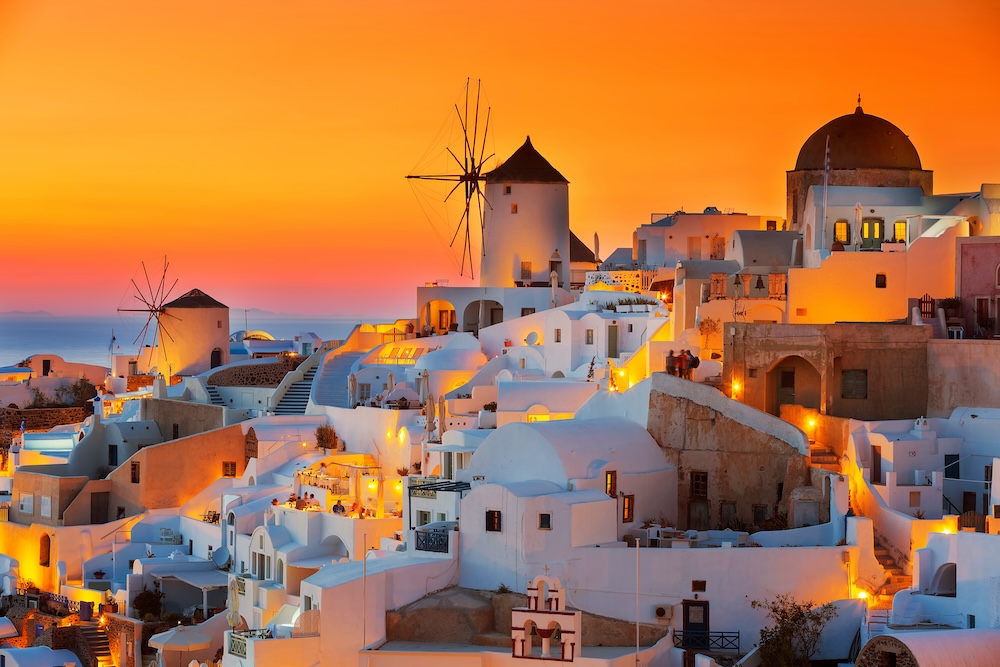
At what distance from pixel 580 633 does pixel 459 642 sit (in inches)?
80.4

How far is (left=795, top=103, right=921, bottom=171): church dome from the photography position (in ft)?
122

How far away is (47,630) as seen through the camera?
32.2 meters

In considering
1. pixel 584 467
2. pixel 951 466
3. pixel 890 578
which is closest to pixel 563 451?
pixel 584 467

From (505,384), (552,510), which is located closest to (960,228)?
(505,384)

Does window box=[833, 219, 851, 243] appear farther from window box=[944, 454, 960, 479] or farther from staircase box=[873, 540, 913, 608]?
staircase box=[873, 540, 913, 608]

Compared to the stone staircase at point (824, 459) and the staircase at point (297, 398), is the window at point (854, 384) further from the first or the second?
the staircase at point (297, 398)

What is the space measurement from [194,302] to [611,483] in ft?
78.6

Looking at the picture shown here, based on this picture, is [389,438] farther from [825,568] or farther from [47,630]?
[825,568]

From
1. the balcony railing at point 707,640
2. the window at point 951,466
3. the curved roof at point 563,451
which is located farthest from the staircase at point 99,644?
the window at point 951,466

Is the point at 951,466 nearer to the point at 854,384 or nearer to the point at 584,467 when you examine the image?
the point at 854,384

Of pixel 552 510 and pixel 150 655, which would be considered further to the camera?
pixel 150 655

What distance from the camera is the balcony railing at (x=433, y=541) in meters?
26.0

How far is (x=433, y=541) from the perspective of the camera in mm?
26172

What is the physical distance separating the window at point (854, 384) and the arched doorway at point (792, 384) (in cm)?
44
